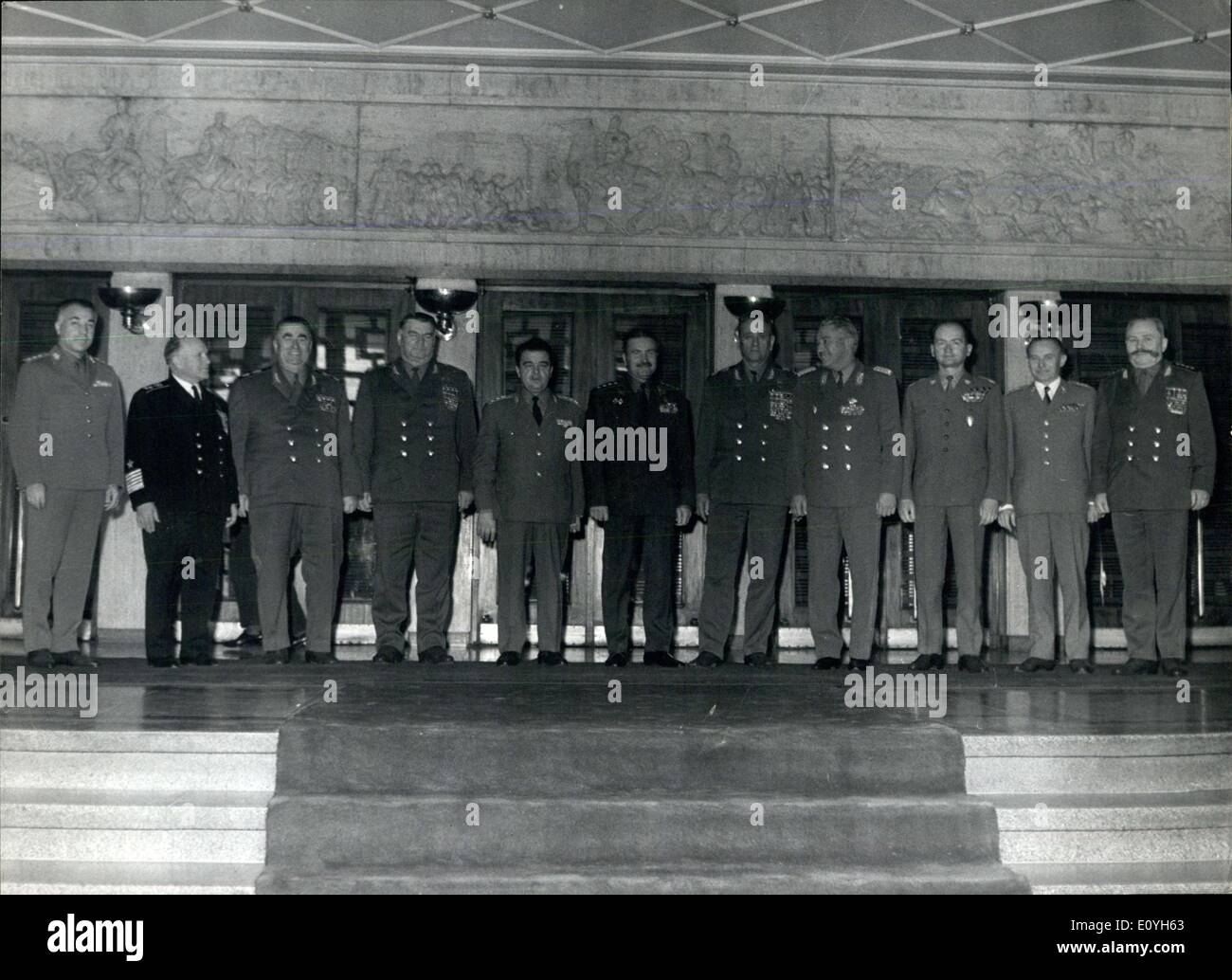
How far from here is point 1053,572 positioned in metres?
6.16

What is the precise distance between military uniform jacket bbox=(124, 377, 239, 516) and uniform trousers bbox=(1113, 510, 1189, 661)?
14.5 feet

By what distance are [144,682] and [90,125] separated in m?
4.02

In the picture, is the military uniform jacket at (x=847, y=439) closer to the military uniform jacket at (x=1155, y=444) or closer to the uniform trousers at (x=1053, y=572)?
the uniform trousers at (x=1053, y=572)

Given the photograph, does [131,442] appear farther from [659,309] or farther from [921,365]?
[921,365]

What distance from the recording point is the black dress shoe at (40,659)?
554cm

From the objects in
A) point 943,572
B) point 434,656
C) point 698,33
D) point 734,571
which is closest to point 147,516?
point 434,656

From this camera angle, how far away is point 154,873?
12.0 ft

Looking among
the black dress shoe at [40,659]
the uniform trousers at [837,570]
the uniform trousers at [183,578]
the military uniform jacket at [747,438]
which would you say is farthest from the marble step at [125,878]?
the military uniform jacket at [747,438]

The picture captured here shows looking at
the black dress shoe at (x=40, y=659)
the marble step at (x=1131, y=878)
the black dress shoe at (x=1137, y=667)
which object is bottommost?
the marble step at (x=1131, y=878)

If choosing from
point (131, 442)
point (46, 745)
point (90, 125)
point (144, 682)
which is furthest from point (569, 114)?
point (46, 745)

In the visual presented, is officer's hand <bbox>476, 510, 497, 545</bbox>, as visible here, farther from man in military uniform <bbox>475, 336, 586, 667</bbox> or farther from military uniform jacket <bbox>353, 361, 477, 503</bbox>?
military uniform jacket <bbox>353, 361, 477, 503</bbox>

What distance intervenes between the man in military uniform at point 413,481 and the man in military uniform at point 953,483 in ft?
7.45

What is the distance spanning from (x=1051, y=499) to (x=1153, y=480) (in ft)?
1.58
